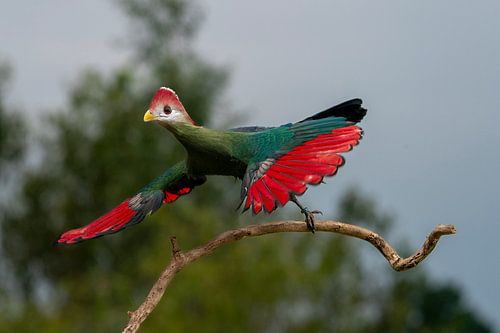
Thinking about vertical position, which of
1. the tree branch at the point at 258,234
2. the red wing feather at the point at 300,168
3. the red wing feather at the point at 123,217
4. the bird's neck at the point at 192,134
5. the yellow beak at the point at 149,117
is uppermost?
the yellow beak at the point at 149,117

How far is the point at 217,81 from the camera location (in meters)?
22.7

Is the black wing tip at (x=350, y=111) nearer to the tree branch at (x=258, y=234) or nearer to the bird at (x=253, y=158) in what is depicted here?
the bird at (x=253, y=158)

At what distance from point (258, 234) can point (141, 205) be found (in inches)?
20.3

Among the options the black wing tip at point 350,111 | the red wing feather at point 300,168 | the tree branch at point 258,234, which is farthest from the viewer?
the tree branch at point 258,234

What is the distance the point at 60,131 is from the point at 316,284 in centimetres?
997

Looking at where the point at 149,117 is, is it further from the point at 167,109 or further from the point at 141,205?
the point at 141,205

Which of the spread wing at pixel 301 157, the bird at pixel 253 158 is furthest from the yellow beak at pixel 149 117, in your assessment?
the spread wing at pixel 301 157

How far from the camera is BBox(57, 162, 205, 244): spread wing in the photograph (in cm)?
447

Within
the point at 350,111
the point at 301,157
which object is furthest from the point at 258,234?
the point at 350,111

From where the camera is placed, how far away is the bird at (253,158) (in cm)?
404

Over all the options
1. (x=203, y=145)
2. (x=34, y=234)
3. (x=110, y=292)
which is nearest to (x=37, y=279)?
(x=34, y=234)

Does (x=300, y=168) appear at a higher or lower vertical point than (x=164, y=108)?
lower

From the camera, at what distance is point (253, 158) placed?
430cm

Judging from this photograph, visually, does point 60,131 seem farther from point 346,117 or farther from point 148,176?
point 346,117
